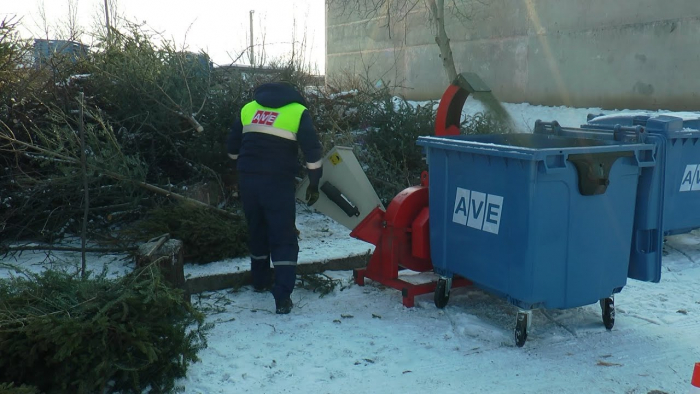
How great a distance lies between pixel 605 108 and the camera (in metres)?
11.5

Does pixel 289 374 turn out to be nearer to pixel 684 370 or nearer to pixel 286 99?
pixel 286 99

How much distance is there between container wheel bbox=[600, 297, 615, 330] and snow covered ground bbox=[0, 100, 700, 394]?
0.06 metres

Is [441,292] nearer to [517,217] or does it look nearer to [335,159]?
[517,217]

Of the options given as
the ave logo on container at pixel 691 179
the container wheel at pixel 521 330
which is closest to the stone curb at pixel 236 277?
the container wheel at pixel 521 330

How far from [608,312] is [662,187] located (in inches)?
35.6

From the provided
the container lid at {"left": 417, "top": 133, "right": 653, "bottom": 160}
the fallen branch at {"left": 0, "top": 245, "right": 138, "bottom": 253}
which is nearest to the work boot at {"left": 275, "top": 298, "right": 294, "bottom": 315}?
the container lid at {"left": 417, "top": 133, "right": 653, "bottom": 160}

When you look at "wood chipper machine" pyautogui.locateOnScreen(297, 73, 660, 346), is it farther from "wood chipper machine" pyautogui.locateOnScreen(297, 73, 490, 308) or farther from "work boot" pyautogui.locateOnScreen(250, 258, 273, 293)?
"work boot" pyautogui.locateOnScreen(250, 258, 273, 293)

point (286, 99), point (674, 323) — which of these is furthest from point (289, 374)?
point (674, 323)

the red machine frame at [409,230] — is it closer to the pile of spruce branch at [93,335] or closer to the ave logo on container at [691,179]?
the pile of spruce branch at [93,335]

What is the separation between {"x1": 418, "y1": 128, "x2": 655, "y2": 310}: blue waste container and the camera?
12.1ft

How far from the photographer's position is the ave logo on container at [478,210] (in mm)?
3957

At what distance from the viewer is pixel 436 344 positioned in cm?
397

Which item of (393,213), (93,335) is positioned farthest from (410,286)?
(93,335)

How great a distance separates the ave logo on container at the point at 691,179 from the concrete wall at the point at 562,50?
4751mm
